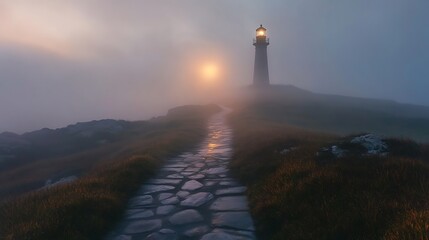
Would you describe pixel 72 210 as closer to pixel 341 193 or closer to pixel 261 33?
pixel 341 193

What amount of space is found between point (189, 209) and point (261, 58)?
3050 inches

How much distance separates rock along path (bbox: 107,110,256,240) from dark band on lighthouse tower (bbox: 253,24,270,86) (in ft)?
230

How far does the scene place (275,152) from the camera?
1360cm

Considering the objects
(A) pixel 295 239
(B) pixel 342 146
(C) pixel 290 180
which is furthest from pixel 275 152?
(A) pixel 295 239

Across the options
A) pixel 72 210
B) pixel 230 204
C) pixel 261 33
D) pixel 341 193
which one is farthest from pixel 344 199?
pixel 261 33

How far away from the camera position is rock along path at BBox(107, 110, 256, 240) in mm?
7348

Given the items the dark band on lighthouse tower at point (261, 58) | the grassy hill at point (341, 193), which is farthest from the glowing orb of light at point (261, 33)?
the grassy hill at point (341, 193)

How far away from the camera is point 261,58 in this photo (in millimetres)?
83375

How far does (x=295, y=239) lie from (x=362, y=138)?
7049mm

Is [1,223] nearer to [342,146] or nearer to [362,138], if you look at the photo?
[342,146]

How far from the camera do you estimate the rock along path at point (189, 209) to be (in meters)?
7.35

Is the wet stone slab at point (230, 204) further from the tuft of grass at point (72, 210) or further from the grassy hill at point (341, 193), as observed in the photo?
the tuft of grass at point (72, 210)

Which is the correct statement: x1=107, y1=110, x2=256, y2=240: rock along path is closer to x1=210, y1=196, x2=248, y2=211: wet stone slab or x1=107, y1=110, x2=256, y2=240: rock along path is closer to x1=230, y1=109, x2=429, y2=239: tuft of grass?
x1=210, y1=196, x2=248, y2=211: wet stone slab

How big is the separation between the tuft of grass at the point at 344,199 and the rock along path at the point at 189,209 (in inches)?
18.8
